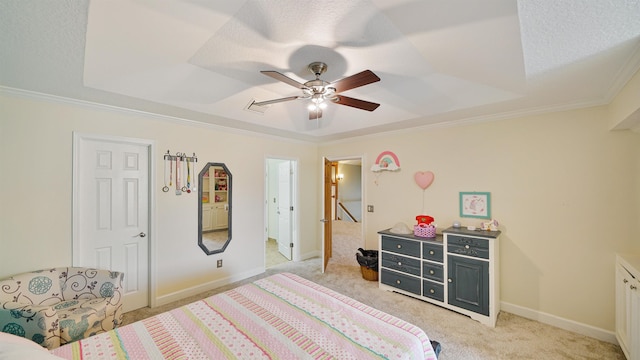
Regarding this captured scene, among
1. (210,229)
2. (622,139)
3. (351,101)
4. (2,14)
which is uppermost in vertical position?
(2,14)

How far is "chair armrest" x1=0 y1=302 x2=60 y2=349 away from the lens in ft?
5.82

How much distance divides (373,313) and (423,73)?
2.09 metres

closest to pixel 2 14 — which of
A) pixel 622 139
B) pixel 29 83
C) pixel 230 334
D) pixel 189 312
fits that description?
pixel 29 83

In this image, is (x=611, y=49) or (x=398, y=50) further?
(x=398, y=50)

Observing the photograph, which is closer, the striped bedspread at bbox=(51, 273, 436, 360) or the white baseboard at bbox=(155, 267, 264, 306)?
the striped bedspread at bbox=(51, 273, 436, 360)

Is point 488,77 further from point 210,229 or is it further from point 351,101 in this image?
point 210,229

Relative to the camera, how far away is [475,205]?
312 centimetres

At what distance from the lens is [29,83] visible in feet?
6.87

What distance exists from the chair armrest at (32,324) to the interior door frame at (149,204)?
753 mm

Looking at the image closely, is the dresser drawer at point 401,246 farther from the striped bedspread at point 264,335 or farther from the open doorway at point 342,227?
the striped bedspread at point 264,335

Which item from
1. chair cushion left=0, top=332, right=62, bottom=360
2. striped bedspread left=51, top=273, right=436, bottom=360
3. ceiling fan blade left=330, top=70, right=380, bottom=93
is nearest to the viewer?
chair cushion left=0, top=332, right=62, bottom=360

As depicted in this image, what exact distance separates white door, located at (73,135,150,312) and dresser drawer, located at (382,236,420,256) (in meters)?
A: 3.11

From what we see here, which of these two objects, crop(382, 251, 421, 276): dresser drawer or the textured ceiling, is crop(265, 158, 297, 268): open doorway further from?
the textured ceiling

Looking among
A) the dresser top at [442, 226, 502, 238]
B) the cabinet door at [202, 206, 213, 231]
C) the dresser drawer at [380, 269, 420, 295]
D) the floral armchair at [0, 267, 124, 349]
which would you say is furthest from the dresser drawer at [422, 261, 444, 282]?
the floral armchair at [0, 267, 124, 349]
